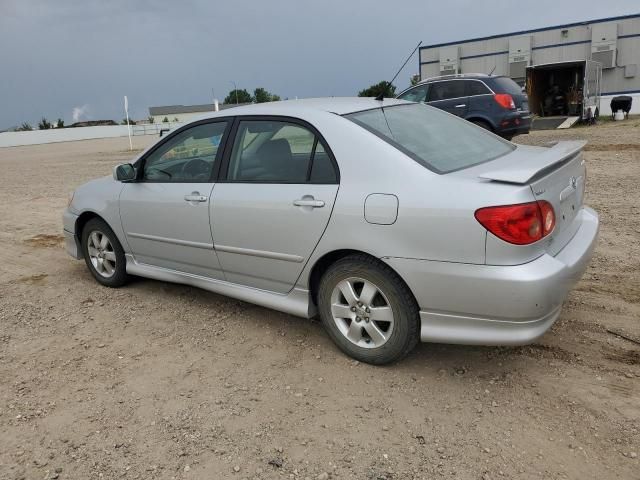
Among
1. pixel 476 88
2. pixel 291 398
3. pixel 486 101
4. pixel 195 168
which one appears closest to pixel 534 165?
pixel 291 398

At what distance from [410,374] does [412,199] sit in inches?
41.7

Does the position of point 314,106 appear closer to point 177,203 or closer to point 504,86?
point 177,203

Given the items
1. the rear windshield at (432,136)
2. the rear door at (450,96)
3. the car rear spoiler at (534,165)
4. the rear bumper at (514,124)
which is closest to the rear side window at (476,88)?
the rear door at (450,96)

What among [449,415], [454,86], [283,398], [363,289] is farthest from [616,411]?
[454,86]

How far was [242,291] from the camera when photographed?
394 cm

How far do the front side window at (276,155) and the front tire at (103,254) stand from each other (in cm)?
158

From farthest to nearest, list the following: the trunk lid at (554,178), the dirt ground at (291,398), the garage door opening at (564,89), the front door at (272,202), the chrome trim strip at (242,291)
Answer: the garage door opening at (564,89)
the chrome trim strip at (242,291)
the front door at (272,202)
the trunk lid at (554,178)
the dirt ground at (291,398)

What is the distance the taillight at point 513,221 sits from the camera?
2.73 metres

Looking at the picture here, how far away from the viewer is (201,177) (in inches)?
159

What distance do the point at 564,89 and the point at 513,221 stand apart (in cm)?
2271

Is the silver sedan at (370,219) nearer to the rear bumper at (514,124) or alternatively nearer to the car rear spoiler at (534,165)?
the car rear spoiler at (534,165)

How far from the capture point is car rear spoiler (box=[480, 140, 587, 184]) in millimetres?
2801

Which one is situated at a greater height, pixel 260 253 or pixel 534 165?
pixel 534 165

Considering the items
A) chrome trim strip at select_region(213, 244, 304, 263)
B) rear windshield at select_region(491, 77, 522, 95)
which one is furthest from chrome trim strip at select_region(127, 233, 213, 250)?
rear windshield at select_region(491, 77, 522, 95)
